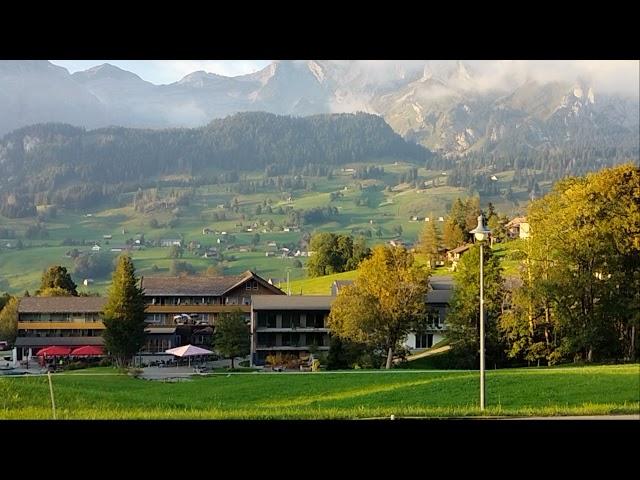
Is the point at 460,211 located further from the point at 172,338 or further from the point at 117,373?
the point at 117,373

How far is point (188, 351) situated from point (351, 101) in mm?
4725

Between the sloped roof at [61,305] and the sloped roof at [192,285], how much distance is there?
2.17 ft

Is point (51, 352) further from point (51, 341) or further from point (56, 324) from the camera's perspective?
point (56, 324)

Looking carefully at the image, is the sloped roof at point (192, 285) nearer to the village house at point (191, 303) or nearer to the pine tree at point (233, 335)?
the village house at point (191, 303)

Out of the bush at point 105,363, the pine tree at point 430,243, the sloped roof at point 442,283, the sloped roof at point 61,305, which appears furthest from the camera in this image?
the pine tree at point 430,243

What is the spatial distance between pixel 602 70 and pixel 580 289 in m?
2.52

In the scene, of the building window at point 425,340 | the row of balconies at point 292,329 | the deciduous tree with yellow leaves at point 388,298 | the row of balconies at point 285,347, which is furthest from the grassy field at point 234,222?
the building window at point 425,340

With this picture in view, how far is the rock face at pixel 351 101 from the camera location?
7.35m

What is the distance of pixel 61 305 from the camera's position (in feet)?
28.1

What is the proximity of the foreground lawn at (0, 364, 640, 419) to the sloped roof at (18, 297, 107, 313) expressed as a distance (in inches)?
31.8

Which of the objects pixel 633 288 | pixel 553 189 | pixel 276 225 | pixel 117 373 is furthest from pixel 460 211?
pixel 117 373

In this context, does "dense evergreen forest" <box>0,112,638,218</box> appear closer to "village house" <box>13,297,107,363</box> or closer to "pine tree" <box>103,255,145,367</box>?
"village house" <box>13,297,107,363</box>

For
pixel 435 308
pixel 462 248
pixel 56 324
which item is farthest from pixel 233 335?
pixel 462 248

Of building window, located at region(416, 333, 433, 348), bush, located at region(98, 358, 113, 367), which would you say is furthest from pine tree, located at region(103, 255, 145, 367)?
building window, located at region(416, 333, 433, 348)
